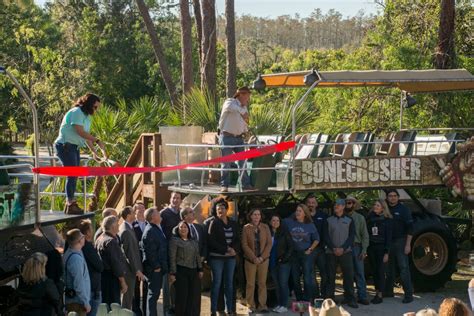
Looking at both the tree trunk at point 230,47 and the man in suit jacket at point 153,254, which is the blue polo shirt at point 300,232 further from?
the tree trunk at point 230,47

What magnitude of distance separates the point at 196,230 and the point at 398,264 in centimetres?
356

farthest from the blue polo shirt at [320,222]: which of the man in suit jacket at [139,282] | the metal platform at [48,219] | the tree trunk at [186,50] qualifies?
the tree trunk at [186,50]

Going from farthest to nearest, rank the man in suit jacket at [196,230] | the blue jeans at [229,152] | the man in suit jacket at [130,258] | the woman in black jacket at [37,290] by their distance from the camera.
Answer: the blue jeans at [229,152] → the man in suit jacket at [196,230] → the man in suit jacket at [130,258] → the woman in black jacket at [37,290]

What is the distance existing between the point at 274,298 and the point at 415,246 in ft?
8.91

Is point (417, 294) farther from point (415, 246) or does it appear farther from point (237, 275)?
point (237, 275)

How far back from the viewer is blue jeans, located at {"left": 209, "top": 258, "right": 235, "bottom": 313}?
42.2ft

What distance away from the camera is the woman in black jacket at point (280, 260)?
13.4 metres

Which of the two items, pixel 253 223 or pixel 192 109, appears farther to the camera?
pixel 192 109

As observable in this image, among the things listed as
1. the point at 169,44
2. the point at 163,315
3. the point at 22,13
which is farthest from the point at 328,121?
the point at 169,44

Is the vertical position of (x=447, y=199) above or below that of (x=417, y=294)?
above

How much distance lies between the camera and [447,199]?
1845cm

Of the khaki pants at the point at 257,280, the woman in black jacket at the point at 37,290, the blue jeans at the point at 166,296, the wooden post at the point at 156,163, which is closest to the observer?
the woman in black jacket at the point at 37,290

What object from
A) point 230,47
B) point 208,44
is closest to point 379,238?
point 208,44

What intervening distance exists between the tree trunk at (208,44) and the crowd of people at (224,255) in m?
8.43
